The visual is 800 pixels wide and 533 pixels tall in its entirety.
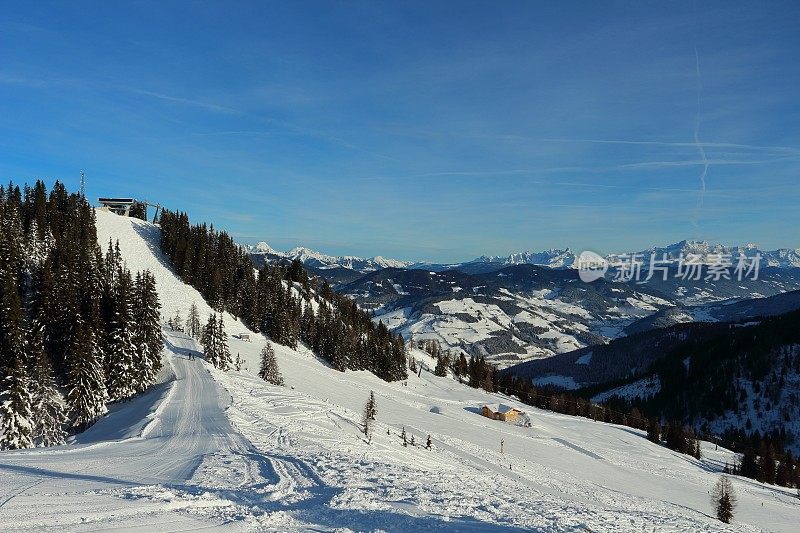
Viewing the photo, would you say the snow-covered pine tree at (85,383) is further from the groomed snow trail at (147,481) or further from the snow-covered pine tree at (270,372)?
the snow-covered pine tree at (270,372)

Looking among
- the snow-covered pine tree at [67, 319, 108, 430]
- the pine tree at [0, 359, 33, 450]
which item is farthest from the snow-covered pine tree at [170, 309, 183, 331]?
the pine tree at [0, 359, 33, 450]

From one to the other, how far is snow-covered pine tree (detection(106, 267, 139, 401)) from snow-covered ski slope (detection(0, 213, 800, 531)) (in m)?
2.31

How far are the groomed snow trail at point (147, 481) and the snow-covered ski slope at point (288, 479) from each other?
54 mm

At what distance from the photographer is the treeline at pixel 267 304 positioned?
324ft

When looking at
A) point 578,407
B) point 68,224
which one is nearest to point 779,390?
point 578,407

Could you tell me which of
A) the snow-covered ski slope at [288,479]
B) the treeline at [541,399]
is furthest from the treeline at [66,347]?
the treeline at [541,399]

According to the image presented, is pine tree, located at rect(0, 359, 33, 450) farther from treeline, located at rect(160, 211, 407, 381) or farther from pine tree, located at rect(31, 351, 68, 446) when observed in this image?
treeline, located at rect(160, 211, 407, 381)

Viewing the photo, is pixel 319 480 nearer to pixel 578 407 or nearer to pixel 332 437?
pixel 332 437

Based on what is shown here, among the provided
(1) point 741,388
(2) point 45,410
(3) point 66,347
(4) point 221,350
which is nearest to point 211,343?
(4) point 221,350

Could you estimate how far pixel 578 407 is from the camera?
12900cm

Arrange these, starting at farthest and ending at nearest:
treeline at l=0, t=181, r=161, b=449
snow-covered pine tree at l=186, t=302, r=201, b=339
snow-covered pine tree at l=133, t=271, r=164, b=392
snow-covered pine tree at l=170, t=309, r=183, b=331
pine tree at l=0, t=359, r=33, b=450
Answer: snow-covered pine tree at l=170, t=309, r=183, b=331
snow-covered pine tree at l=186, t=302, r=201, b=339
snow-covered pine tree at l=133, t=271, r=164, b=392
treeline at l=0, t=181, r=161, b=449
pine tree at l=0, t=359, r=33, b=450

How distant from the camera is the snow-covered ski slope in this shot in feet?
41.5

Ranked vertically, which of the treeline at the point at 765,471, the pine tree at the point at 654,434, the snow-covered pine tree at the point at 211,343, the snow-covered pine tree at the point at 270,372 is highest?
the snow-covered pine tree at the point at 211,343

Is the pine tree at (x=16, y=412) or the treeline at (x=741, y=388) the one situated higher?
the pine tree at (x=16, y=412)
